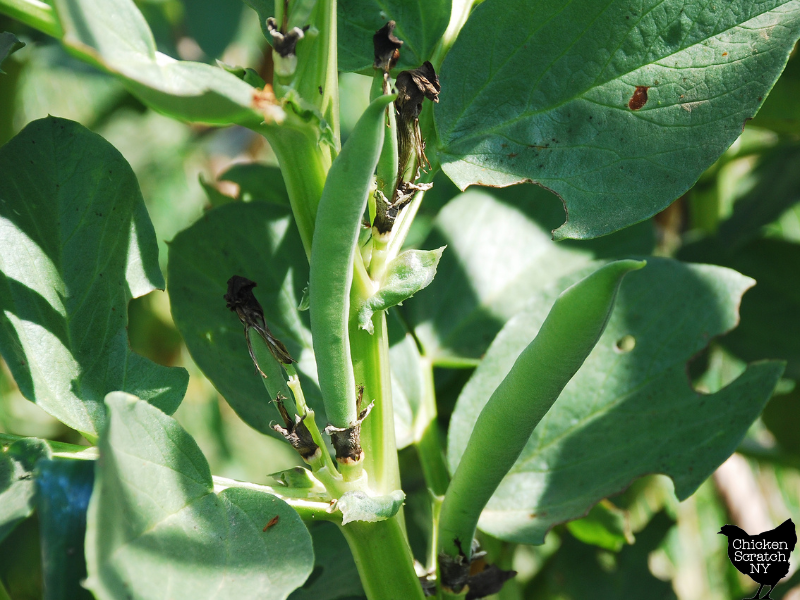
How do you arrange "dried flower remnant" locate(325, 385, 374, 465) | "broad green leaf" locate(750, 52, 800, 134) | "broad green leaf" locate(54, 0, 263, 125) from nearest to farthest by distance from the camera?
"broad green leaf" locate(54, 0, 263, 125) → "dried flower remnant" locate(325, 385, 374, 465) → "broad green leaf" locate(750, 52, 800, 134)

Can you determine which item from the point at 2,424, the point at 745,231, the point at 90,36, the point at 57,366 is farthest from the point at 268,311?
the point at 2,424

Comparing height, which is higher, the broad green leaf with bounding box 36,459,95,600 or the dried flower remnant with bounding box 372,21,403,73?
the dried flower remnant with bounding box 372,21,403,73

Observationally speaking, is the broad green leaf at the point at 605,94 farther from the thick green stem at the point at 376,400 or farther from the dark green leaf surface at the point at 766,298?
the dark green leaf surface at the point at 766,298

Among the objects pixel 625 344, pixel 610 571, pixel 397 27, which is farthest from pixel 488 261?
pixel 610 571

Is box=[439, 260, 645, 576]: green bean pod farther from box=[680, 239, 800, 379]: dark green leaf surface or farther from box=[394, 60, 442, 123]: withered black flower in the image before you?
box=[680, 239, 800, 379]: dark green leaf surface

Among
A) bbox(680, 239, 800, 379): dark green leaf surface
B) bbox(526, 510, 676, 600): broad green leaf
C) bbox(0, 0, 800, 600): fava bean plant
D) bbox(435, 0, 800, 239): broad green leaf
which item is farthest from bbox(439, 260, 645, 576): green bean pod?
bbox(680, 239, 800, 379): dark green leaf surface

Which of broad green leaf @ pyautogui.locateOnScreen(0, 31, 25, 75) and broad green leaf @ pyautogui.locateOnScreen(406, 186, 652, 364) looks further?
broad green leaf @ pyautogui.locateOnScreen(406, 186, 652, 364)

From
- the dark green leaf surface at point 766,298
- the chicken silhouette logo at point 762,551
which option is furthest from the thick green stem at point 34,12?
the dark green leaf surface at point 766,298

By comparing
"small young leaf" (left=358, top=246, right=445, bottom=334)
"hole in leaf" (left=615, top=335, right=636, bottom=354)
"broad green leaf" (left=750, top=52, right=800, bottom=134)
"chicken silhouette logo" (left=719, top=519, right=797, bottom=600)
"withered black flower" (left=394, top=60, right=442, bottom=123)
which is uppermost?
"withered black flower" (left=394, top=60, right=442, bottom=123)
